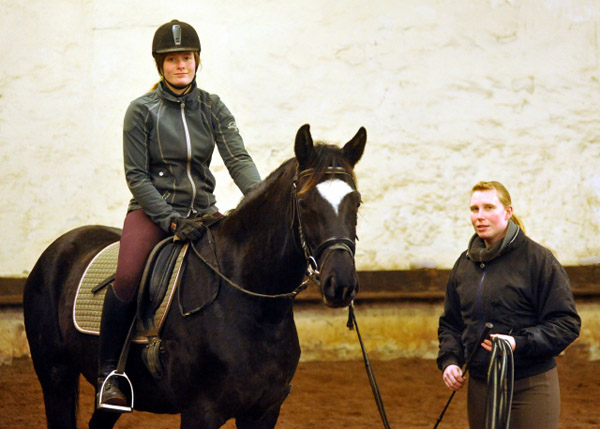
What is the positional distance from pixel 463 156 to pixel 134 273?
4.56m

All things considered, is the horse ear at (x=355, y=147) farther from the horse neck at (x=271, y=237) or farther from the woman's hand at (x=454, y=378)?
the woman's hand at (x=454, y=378)

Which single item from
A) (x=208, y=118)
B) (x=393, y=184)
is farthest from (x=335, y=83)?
(x=208, y=118)

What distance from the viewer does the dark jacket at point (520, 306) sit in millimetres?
2867

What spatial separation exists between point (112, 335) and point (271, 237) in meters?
0.86

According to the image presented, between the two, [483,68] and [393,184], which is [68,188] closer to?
[393,184]

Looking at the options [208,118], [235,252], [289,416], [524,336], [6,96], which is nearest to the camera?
[524,336]

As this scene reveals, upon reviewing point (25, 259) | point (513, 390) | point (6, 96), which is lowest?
point (25, 259)

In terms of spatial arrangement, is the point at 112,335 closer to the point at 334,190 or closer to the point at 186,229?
the point at 186,229

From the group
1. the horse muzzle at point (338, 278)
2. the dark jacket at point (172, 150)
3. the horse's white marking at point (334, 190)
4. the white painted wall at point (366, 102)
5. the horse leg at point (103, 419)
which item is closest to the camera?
the horse muzzle at point (338, 278)

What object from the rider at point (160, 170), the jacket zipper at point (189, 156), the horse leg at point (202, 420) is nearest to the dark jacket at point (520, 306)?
the horse leg at point (202, 420)

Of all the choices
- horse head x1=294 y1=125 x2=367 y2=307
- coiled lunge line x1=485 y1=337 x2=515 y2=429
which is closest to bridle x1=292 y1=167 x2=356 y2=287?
horse head x1=294 y1=125 x2=367 y2=307

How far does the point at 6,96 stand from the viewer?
22.9 ft

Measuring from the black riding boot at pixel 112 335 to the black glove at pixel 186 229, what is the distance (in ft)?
1.16

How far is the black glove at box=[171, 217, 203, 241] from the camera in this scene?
10.7 feet
